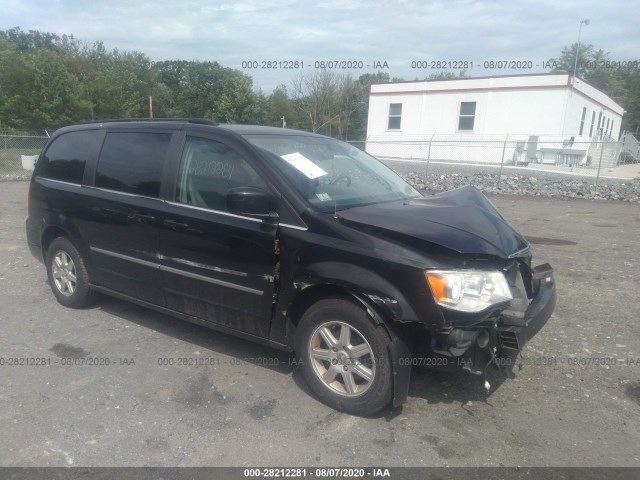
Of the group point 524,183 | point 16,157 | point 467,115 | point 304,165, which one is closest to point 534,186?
point 524,183

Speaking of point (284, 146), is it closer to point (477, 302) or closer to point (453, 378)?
point (477, 302)

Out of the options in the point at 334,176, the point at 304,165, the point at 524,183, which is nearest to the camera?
the point at 304,165

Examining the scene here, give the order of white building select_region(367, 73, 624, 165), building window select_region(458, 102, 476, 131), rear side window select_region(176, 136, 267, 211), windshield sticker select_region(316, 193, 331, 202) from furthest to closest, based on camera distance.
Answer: building window select_region(458, 102, 476, 131) → white building select_region(367, 73, 624, 165) → rear side window select_region(176, 136, 267, 211) → windshield sticker select_region(316, 193, 331, 202)

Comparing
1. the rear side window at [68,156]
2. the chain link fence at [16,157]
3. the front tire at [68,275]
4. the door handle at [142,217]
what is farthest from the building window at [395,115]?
the door handle at [142,217]

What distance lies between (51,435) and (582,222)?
1092 centimetres

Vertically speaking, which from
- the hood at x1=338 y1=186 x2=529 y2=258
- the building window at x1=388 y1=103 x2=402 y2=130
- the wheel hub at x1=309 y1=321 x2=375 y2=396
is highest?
the building window at x1=388 y1=103 x2=402 y2=130

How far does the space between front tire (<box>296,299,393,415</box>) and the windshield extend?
2.53 ft

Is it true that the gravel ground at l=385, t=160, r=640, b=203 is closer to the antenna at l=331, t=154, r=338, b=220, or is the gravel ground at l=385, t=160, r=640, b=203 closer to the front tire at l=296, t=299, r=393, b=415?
the antenna at l=331, t=154, r=338, b=220

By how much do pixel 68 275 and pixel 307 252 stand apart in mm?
3104

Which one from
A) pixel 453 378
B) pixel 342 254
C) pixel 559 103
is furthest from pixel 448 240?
pixel 559 103

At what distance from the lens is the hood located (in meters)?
3.10

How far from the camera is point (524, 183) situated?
688 inches

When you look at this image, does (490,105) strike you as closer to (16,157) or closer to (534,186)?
(534,186)

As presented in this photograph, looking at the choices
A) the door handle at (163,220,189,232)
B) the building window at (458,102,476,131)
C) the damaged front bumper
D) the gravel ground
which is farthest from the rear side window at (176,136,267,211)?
the building window at (458,102,476,131)
